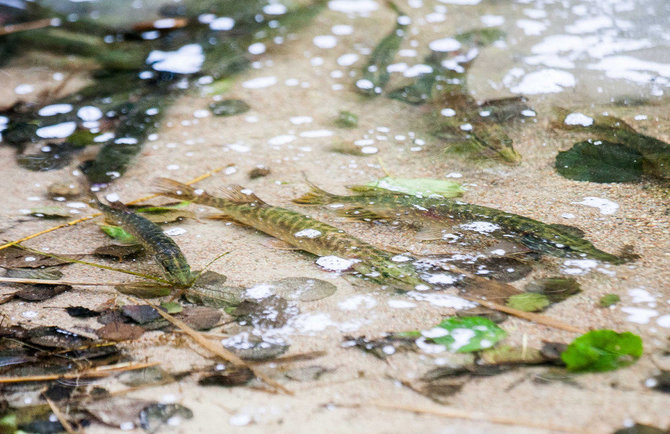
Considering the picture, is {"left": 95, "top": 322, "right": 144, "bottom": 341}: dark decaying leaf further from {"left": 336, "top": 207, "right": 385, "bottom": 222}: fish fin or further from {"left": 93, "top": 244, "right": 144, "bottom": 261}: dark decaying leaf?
{"left": 336, "top": 207, "right": 385, "bottom": 222}: fish fin

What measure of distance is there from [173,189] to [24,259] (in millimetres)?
899

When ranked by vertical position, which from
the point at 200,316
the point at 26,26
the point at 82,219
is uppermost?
the point at 26,26

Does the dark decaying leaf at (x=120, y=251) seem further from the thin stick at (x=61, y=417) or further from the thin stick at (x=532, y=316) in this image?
the thin stick at (x=532, y=316)

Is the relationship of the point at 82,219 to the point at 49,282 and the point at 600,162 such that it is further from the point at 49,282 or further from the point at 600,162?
the point at 600,162

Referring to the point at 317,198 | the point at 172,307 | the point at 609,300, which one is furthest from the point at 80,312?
the point at 609,300

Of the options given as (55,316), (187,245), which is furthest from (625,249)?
(55,316)

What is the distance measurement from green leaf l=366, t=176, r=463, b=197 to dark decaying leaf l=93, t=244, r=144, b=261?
1264 millimetres

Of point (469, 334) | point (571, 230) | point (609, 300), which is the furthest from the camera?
point (571, 230)

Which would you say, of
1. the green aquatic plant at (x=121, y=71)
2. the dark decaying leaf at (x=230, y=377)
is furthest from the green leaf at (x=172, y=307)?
the green aquatic plant at (x=121, y=71)

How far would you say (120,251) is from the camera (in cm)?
280

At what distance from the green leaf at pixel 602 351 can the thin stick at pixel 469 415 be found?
28cm

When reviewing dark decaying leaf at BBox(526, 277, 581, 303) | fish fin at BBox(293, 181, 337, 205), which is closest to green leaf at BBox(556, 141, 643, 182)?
dark decaying leaf at BBox(526, 277, 581, 303)

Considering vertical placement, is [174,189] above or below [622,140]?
below

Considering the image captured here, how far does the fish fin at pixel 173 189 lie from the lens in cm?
328
